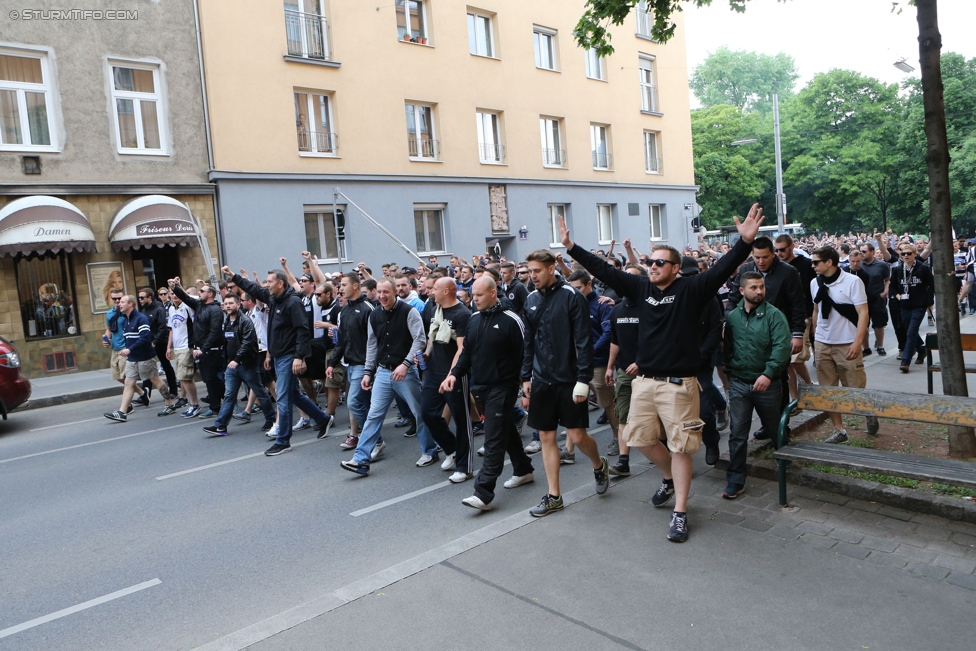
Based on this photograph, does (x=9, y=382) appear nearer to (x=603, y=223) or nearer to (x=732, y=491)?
(x=732, y=491)

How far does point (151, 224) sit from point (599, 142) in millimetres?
17677

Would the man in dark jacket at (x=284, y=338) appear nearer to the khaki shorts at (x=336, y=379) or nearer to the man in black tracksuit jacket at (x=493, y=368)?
the khaki shorts at (x=336, y=379)

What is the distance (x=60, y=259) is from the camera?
52.7ft

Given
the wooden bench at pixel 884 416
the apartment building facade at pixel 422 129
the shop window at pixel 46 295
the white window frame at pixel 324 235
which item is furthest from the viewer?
the white window frame at pixel 324 235

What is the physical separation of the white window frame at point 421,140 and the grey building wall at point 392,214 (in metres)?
0.78

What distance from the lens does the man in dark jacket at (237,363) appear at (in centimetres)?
906

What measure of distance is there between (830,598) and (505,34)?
76.6 ft

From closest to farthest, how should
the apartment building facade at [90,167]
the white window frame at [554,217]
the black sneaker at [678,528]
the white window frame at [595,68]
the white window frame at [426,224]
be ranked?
1. the black sneaker at [678,528]
2. the apartment building facade at [90,167]
3. the white window frame at [426,224]
4. the white window frame at [554,217]
5. the white window frame at [595,68]

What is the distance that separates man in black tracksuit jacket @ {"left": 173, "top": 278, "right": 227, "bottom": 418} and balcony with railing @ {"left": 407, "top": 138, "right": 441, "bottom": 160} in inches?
496

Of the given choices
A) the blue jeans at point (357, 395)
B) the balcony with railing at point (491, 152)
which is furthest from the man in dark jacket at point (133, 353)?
the balcony with railing at point (491, 152)

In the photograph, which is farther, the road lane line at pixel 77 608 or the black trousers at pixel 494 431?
the black trousers at pixel 494 431

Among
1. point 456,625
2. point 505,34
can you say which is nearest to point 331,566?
point 456,625

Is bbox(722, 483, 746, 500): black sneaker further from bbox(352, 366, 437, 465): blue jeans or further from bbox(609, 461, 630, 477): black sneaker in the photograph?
bbox(352, 366, 437, 465): blue jeans

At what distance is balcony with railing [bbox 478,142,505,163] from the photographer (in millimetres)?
24109
